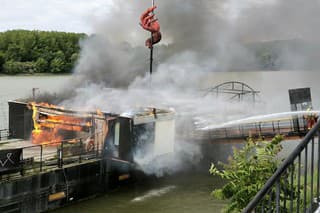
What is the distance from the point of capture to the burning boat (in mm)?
12445

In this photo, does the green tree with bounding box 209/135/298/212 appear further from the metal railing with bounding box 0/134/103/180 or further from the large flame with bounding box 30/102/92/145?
the large flame with bounding box 30/102/92/145

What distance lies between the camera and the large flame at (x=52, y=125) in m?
16.2

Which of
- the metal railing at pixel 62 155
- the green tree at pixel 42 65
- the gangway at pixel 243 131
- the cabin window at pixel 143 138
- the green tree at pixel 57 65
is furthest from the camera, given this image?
the green tree at pixel 42 65

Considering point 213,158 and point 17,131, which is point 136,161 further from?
point 17,131

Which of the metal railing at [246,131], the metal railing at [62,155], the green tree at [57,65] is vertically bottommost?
the metal railing at [62,155]

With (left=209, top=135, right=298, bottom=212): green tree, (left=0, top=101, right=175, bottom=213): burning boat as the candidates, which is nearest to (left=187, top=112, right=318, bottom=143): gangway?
(left=0, top=101, right=175, bottom=213): burning boat

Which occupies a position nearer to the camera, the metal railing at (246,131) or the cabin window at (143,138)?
the cabin window at (143,138)

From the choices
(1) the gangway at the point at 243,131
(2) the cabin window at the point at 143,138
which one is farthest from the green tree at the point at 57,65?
(2) the cabin window at the point at 143,138

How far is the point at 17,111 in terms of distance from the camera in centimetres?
1833

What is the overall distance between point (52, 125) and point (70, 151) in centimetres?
236

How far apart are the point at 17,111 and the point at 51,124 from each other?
2.41m

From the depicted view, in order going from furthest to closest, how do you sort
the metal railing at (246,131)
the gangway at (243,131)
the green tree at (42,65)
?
the green tree at (42,65), the metal railing at (246,131), the gangway at (243,131)

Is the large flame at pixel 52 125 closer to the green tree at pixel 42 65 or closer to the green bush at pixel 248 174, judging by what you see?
the green bush at pixel 248 174

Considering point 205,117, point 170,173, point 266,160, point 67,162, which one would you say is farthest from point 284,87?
point 266,160
